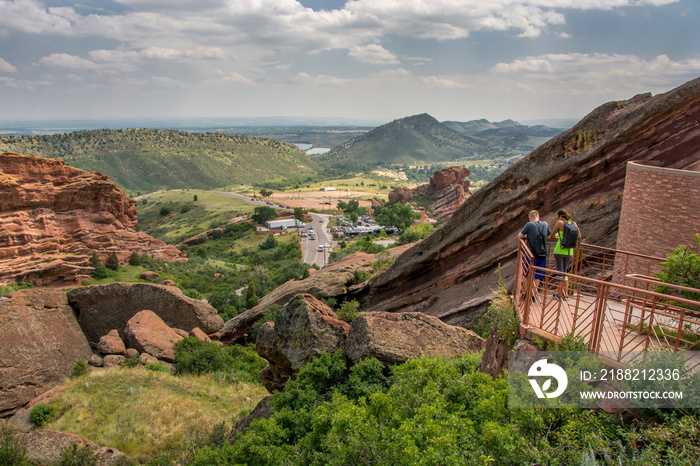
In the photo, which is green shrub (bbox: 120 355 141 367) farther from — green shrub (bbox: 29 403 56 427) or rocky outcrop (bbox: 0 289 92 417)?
green shrub (bbox: 29 403 56 427)

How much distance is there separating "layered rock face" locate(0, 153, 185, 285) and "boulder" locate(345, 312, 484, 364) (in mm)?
41500

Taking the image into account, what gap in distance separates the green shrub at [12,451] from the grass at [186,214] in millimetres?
76562

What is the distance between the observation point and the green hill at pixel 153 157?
150 m

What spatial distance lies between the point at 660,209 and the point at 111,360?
75.9 ft

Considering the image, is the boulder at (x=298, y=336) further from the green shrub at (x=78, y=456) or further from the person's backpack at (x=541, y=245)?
the person's backpack at (x=541, y=245)

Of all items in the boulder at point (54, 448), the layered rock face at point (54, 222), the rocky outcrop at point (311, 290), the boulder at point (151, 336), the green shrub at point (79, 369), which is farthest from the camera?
the layered rock face at point (54, 222)

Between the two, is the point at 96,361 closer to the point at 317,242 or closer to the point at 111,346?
the point at 111,346

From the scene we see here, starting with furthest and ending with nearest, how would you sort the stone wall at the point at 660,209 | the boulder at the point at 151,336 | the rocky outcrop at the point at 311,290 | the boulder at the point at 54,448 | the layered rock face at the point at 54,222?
the layered rock face at the point at 54,222 → the rocky outcrop at the point at 311,290 → the boulder at the point at 151,336 → the boulder at the point at 54,448 → the stone wall at the point at 660,209

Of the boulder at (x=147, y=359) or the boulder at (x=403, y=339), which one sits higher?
the boulder at (x=403, y=339)

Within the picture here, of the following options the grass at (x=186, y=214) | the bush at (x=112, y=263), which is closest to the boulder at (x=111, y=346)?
the bush at (x=112, y=263)

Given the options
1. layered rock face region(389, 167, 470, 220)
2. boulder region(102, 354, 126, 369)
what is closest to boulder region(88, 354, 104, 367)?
boulder region(102, 354, 126, 369)

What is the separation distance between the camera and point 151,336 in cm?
2312

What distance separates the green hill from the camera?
149625mm

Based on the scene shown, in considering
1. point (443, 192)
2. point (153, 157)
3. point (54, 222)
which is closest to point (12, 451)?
point (54, 222)
